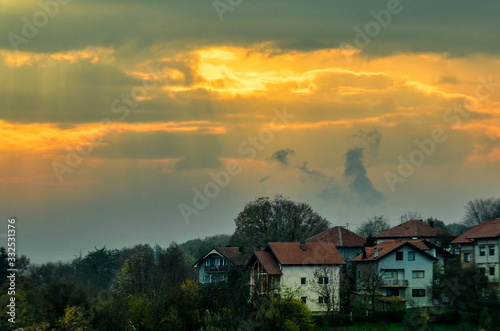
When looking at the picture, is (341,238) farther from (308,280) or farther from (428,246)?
(308,280)

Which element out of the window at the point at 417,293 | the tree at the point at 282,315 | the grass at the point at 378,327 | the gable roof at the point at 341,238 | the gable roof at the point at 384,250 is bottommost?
the grass at the point at 378,327

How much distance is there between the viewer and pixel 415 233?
8531 centimetres

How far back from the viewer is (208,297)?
2393 inches

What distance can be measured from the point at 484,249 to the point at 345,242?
17.4 meters

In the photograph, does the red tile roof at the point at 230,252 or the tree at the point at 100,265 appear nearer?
the red tile roof at the point at 230,252

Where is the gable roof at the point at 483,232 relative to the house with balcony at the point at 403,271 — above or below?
above

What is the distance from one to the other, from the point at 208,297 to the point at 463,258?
30.3m

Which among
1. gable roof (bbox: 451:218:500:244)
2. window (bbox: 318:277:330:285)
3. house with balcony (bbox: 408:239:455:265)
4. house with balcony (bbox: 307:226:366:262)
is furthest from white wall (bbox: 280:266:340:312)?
gable roof (bbox: 451:218:500:244)

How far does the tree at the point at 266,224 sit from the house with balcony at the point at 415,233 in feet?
35.1

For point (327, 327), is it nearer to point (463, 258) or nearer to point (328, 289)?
point (328, 289)

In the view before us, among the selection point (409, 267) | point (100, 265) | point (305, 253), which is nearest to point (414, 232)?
point (409, 267)

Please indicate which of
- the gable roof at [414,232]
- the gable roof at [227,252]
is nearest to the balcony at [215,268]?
the gable roof at [227,252]

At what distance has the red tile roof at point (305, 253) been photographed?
2744 inches

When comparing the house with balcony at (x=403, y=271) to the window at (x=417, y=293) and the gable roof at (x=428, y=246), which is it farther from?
the gable roof at (x=428, y=246)
